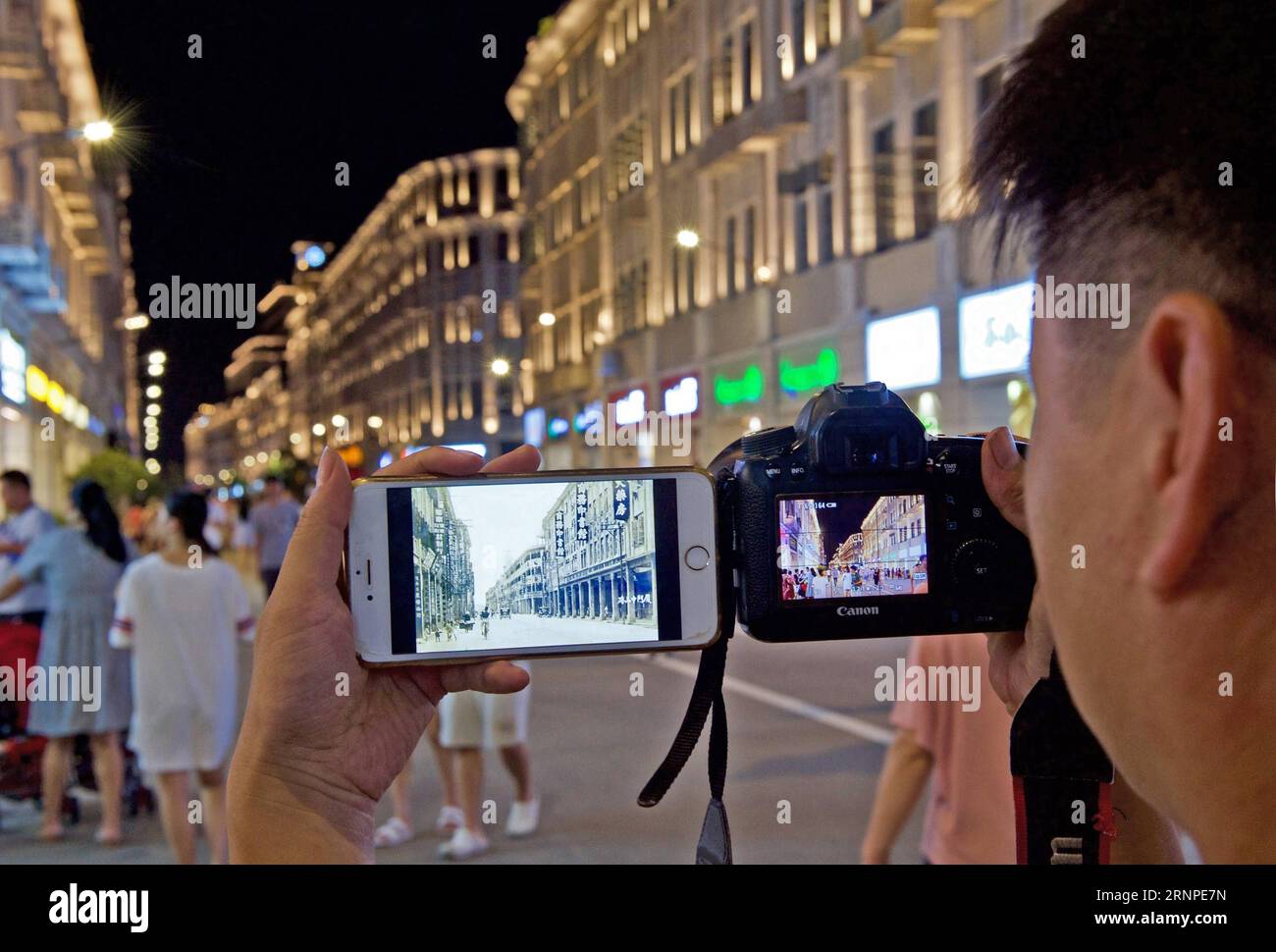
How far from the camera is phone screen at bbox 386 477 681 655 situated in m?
1.28

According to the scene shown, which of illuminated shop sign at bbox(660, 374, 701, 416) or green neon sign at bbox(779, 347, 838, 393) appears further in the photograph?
illuminated shop sign at bbox(660, 374, 701, 416)

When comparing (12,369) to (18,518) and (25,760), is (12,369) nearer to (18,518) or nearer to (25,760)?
(18,518)

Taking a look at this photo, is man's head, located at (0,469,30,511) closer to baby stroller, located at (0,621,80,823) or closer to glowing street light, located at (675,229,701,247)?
baby stroller, located at (0,621,80,823)

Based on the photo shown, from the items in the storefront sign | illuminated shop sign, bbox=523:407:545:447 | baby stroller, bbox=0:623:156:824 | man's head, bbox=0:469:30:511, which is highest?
illuminated shop sign, bbox=523:407:545:447

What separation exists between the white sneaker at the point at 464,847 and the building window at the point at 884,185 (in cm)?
1251

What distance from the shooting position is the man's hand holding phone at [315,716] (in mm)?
1232

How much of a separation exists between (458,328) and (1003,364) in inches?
1921

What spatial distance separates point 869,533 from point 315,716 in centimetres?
61

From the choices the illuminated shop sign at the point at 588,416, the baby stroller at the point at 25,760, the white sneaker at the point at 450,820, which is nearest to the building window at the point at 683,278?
the illuminated shop sign at the point at 588,416

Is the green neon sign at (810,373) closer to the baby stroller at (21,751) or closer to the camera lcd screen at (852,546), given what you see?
the baby stroller at (21,751)

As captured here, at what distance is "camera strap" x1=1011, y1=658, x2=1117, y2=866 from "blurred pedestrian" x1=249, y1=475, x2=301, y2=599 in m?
11.3

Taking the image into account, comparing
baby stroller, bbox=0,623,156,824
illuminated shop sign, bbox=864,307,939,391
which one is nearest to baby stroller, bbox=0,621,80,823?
baby stroller, bbox=0,623,156,824

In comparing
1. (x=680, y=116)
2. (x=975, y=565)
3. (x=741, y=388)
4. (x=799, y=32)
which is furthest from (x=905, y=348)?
(x=975, y=565)

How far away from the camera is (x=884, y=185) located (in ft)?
55.4
